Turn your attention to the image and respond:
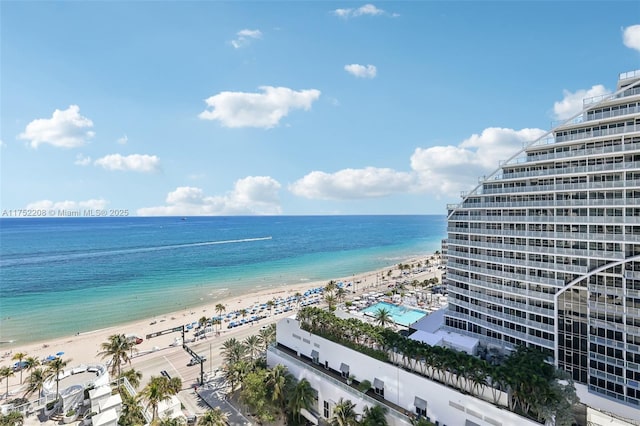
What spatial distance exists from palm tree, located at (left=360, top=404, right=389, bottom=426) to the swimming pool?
76.5 feet

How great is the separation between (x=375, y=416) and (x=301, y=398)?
7.82 m

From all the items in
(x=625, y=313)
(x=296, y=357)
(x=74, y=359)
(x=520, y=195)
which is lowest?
(x=74, y=359)

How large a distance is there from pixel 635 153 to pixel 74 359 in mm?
77645

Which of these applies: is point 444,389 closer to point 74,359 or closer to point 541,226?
point 541,226

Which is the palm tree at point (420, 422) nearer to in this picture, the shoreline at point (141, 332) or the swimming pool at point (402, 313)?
the swimming pool at point (402, 313)

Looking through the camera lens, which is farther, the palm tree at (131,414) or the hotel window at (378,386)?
the hotel window at (378,386)

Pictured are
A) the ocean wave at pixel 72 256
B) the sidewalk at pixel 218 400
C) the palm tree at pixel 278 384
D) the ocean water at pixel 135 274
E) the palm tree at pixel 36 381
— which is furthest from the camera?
the ocean wave at pixel 72 256

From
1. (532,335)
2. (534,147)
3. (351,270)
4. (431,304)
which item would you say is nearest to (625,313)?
(532,335)

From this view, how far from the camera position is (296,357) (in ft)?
126

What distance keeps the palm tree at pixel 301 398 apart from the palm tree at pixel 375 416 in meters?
6.24

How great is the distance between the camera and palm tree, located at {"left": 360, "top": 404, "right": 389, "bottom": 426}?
87.8 feet

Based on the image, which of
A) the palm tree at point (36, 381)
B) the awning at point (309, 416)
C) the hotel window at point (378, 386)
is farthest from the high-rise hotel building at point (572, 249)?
the palm tree at point (36, 381)

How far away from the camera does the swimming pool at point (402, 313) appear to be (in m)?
52.2

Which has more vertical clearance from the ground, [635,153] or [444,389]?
[635,153]
